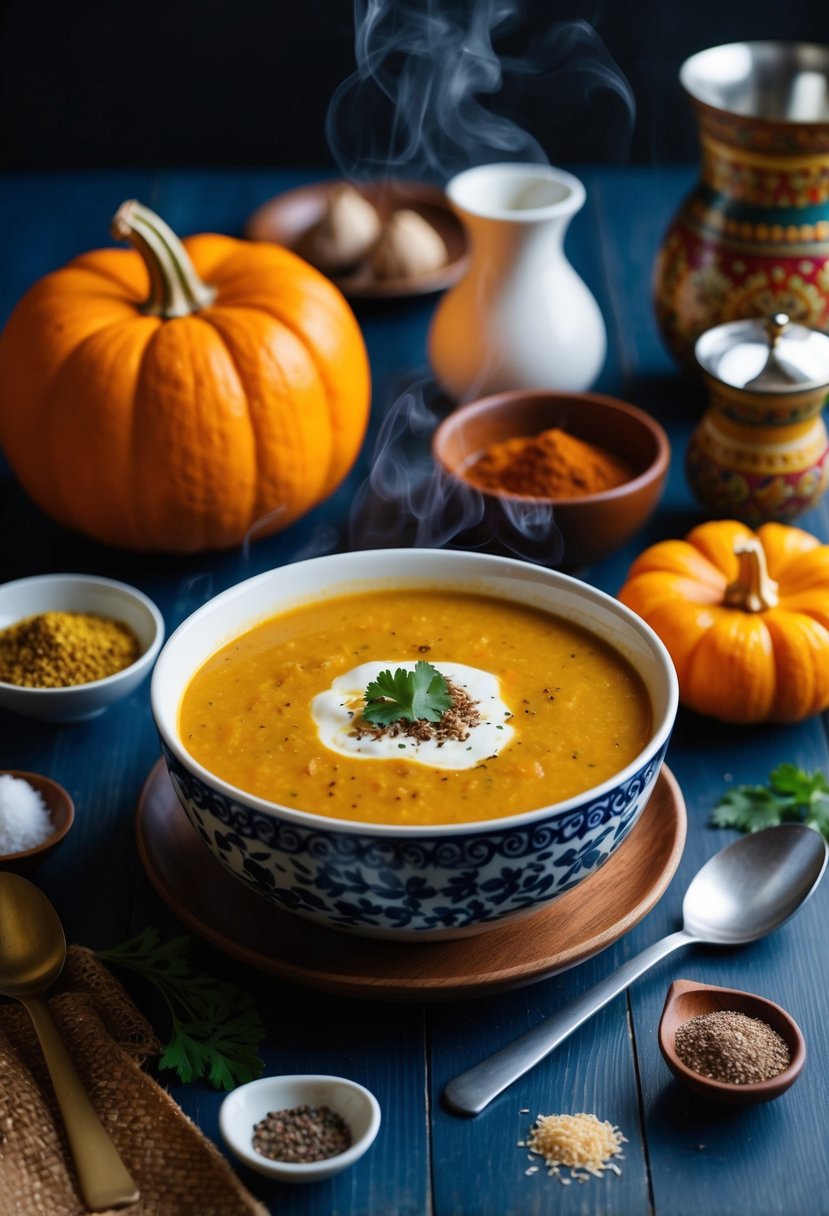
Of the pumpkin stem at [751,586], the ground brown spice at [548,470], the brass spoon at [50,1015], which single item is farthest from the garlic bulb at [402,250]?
the brass spoon at [50,1015]

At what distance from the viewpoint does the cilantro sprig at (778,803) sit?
6.55 ft

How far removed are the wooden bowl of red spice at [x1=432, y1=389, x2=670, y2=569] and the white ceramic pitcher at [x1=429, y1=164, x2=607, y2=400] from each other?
0.17 m

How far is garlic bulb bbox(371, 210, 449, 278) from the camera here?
3201 mm

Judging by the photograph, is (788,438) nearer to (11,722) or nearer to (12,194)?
(11,722)

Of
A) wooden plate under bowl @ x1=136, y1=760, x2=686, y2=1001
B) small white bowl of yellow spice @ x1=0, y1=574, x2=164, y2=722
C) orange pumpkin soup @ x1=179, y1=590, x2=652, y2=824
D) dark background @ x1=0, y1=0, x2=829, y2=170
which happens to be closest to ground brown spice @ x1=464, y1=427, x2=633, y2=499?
orange pumpkin soup @ x1=179, y1=590, x2=652, y2=824

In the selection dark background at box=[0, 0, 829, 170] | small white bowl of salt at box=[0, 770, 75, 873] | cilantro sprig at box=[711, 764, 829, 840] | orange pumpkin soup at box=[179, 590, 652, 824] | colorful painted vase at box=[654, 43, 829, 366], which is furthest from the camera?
dark background at box=[0, 0, 829, 170]

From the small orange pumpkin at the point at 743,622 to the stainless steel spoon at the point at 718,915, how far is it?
292 mm

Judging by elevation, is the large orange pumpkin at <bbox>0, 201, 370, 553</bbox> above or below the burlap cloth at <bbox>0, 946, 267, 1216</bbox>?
above

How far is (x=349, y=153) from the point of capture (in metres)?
4.41

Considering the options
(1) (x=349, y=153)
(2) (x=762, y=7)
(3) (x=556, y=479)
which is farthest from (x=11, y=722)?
(2) (x=762, y=7)

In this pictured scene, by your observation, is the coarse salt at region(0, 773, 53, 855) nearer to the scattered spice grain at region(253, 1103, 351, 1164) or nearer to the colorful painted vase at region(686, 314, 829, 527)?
the scattered spice grain at region(253, 1103, 351, 1164)

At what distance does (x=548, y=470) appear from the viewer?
8.10 ft

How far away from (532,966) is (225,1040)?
35 centimetres

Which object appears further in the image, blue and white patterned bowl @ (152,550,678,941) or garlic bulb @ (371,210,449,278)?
garlic bulb @ (371,210,449,278)
